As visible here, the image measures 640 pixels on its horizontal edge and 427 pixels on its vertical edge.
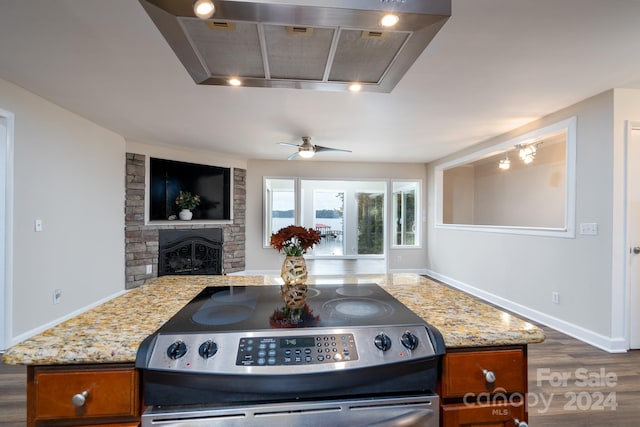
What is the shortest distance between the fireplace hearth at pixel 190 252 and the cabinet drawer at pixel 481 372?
4821 mm

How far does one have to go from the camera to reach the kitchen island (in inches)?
31.9

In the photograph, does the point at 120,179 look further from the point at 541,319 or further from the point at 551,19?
the point at 541,319

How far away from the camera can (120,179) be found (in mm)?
→ 4223

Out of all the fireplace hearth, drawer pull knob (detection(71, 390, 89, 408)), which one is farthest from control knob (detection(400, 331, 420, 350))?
the fireplace hearth

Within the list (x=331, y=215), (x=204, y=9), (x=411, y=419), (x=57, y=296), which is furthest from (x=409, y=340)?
(x=331, y=215)

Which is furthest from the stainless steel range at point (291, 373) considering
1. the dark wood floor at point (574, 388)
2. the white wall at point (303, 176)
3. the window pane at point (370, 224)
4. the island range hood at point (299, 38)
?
the window pane at point (370, 224)

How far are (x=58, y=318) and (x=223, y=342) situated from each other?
3422 mm

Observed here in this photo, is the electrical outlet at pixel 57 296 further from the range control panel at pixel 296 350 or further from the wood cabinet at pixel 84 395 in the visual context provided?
the range control panel at pixel 296 350

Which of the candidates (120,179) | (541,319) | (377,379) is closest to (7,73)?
(120,179)

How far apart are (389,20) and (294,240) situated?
0.96m

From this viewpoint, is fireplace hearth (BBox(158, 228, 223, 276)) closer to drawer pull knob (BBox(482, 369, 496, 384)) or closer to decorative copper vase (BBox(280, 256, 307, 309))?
decorative copper vase (BBox(280, 256, 307, 309))

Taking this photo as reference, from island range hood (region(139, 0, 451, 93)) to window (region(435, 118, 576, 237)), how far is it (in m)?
3.12

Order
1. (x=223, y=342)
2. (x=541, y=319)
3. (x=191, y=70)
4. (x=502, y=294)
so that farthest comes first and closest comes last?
(x=502, y=294)
(x=541, y=319)
(x=191, y=70)
(x=223, y=342)

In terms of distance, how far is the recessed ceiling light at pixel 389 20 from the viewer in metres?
0.80
